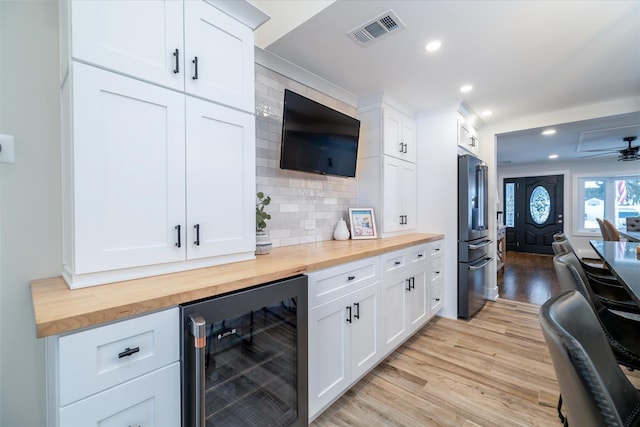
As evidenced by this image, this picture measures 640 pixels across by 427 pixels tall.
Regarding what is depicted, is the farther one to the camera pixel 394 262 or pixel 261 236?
pixel 394 262

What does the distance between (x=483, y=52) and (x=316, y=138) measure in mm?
1430

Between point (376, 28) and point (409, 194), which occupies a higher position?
point (376, 28)

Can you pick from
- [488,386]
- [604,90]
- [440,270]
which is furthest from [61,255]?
[604,90]

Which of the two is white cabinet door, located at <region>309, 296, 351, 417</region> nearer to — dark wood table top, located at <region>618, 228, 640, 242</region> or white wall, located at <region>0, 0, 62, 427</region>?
Answer: white wall, located at <region>0, 0, 62, 427</region>

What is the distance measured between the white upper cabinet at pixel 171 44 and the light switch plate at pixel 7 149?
42 centimetres

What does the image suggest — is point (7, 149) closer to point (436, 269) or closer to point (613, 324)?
point (613, 324)

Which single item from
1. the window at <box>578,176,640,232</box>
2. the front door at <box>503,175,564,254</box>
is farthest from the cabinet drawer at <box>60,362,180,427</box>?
the window at <box>578,176,640,232</box>

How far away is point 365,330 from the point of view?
1.94 metres

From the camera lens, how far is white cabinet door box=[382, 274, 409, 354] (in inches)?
85.1

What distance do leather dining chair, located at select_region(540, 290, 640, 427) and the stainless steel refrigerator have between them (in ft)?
7.40

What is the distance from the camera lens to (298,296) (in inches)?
54.4

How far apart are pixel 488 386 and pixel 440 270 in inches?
53.3

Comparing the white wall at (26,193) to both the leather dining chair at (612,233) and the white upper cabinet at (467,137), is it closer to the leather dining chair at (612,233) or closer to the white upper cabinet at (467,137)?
the white upper cabinet at (467,137)

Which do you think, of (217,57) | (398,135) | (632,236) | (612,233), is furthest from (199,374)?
(612,233)
